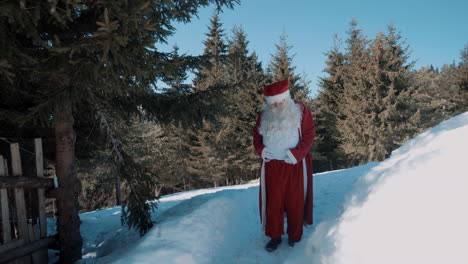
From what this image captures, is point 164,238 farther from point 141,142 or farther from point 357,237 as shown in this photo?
point 141,142

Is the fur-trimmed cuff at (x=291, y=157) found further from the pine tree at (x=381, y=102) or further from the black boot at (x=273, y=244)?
the pine tree at (x=381, y=102)

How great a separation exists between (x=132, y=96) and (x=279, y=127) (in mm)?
2816

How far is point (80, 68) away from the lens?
9.11 ft

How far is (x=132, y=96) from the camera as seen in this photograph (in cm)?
472

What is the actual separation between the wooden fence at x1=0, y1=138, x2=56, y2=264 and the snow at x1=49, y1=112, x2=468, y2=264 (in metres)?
1.30

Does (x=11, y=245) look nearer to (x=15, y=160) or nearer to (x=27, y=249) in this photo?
(x=27, y=249)

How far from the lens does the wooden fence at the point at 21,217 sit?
3463 mm

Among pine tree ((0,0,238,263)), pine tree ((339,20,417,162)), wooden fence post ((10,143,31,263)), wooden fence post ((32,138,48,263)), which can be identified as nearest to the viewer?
pine tree ((0,0,238,263))

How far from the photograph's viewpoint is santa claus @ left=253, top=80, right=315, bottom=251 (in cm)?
338

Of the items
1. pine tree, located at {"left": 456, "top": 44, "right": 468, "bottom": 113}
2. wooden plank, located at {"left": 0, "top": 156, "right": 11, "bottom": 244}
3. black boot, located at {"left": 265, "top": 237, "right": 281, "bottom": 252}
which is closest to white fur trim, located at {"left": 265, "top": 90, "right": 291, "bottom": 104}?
black boot, located at {"left": 265, "top": 237, "right": 281, "bottom": 252}

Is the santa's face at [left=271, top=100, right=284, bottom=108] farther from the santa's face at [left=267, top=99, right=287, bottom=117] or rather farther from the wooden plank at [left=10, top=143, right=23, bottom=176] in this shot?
the wooden plank at [left=10, top=143, right=23, bottom=176]

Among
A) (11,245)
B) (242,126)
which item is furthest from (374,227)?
(242,126)

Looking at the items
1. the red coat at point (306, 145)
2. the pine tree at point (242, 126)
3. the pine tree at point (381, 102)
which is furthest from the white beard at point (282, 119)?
the pine tree at point (381, 102)

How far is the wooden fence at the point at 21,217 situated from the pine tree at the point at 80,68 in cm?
28
